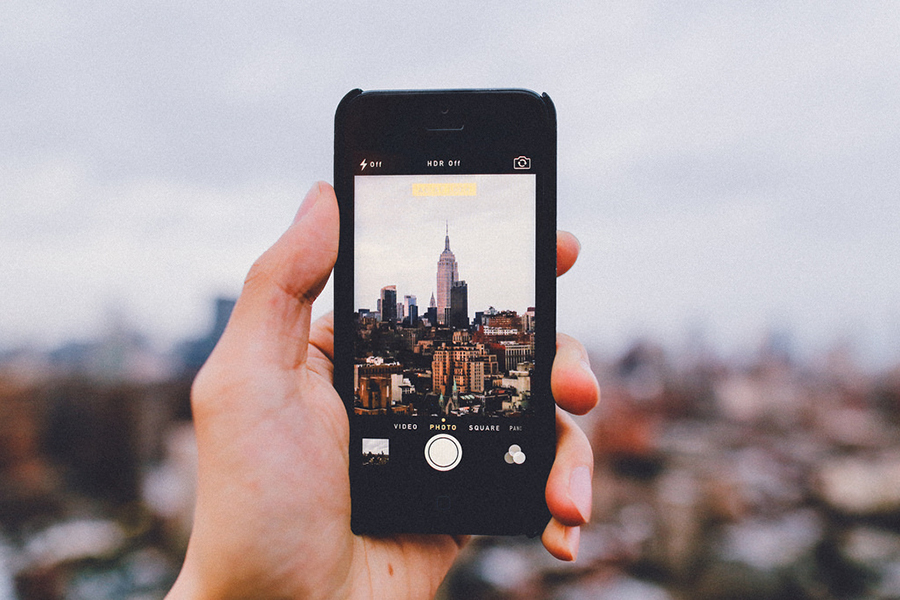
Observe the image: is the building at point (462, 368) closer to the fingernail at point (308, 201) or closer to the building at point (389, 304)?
the building at point (389, 304)

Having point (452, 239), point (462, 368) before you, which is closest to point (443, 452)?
point (462, 368)

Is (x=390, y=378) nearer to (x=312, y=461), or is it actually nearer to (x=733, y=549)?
(x=312, y=461)

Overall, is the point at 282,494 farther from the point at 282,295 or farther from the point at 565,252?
the point at 565,252

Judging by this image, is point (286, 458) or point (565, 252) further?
point (565, 252)

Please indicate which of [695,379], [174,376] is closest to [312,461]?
[174,376]

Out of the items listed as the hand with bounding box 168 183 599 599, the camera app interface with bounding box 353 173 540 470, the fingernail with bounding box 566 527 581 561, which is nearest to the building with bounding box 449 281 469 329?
the camera app interface with bounding box 353 173 540 470

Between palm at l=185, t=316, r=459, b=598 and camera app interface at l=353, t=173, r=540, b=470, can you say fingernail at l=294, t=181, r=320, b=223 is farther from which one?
palm at l=185, t=316, r=459, b=598
